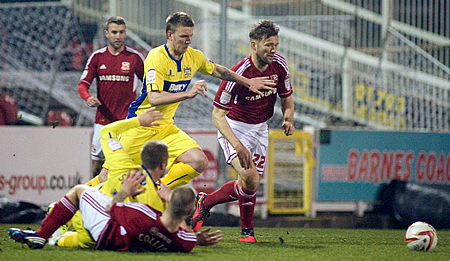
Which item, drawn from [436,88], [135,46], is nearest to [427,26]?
[436,88]

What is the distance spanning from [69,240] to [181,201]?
1.31 meters

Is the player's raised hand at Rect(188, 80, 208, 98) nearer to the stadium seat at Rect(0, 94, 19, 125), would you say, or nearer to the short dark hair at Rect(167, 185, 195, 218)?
the short dark hair at Rect(167, 185, 195, 218)

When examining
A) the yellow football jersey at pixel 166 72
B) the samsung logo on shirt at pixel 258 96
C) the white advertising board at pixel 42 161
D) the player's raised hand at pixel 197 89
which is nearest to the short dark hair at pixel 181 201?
the player's raised hand at pixel 197 89

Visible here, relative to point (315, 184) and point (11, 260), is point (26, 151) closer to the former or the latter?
point (315, 184)

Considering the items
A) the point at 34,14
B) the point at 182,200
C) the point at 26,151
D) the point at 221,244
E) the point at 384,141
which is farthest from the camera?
the point at 34,14

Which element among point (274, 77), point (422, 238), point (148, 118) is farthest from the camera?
point (274, 77)

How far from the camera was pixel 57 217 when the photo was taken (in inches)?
222

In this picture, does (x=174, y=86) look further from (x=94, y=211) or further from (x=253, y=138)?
(x=94, y=211)

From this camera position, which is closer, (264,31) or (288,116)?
(264,31)

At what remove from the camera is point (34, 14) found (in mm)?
14445

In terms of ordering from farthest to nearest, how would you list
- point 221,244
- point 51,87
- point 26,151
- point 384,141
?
point 384,141
point 51,87
point 26,151
point 221,244

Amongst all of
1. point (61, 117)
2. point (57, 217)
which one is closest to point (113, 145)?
point (57, 217)

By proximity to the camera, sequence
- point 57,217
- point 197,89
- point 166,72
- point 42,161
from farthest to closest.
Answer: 1. point 42,161
2. point 166,72
3. point 197,89
4. point 57,217

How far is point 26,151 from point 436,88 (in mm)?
8111
